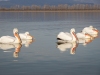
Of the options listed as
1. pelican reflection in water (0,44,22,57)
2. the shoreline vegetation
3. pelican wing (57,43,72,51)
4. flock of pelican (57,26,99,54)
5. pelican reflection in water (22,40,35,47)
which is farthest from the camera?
the shoreline vegetation

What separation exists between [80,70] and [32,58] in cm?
236

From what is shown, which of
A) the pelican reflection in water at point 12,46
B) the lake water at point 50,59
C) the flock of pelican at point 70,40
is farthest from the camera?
the flock of pelican at point 70,40

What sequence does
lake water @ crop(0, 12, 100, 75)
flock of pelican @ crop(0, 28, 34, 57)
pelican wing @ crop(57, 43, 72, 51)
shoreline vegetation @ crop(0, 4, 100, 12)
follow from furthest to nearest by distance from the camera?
shoreline vegetation @ crop(0, 4, 100, 12), flock of pelican @ crop(0, 28, 34, 57), pelican wing @ crop(57, 43, 72, 51), lake water @ crop(0, 12, 100, 75)

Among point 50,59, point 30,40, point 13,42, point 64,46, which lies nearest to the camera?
point 50,59

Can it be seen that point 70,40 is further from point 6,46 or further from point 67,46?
point 6,46

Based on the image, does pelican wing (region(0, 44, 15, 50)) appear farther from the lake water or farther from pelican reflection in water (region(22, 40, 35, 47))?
pelican reflection in water (region(22, 40, 35, 47))

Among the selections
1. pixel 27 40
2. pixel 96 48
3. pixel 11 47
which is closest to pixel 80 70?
pixel 96 48

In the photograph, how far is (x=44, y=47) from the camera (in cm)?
1452

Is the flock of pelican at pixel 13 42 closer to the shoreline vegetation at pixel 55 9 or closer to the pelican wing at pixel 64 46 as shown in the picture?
the pelican wing at pixel 64 46

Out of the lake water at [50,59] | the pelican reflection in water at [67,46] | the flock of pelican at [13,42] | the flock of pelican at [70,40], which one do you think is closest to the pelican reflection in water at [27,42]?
the flock of pelican at [13,42]

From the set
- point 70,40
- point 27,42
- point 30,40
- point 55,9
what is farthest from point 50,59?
point 55,9

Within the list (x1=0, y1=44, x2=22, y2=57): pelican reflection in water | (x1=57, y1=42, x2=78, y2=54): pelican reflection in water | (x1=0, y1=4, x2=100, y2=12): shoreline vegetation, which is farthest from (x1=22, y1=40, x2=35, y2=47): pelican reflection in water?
(x1=0, y1=4, x2=100, y2=12): shoreline vegetation

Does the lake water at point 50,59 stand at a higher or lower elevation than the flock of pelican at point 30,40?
lower

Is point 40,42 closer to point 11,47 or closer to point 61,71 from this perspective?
point 11,47
